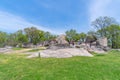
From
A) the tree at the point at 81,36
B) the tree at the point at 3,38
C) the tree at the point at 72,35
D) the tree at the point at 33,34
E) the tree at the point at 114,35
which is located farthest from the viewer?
the tree at the point at 33,34

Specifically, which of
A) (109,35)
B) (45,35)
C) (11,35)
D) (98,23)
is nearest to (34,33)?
(45,35)

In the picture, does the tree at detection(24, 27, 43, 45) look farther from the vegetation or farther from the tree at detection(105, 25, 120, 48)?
the tree at detection(105, 25, 120, 48)

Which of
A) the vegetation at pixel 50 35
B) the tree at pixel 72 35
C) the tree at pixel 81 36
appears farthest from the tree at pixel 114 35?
the tree at pixel 72 35

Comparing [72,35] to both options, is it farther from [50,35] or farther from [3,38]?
[3,38]

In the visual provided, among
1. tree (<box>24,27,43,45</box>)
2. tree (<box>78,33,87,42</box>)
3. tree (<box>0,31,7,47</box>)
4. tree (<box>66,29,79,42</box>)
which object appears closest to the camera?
tree (<box>78,33,87,42</box>)

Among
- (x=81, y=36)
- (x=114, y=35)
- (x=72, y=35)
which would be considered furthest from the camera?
(x=72, y=35)

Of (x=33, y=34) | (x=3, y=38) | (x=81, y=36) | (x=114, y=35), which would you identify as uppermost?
(x=33, y=34)

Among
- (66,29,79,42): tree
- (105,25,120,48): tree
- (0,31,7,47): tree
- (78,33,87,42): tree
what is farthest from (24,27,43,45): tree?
(105,25,120,48): tree

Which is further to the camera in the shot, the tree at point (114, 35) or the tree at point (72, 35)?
the tree at point (72, 35)

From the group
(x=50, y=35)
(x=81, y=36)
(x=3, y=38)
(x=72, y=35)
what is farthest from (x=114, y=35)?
(x=3, y=38)

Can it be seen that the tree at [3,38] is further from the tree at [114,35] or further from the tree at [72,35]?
the tree at [114,35]

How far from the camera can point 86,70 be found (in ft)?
27.9

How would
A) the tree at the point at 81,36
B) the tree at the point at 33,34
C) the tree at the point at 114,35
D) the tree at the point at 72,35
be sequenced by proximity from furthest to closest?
the tree at the point at 33,34, the tree at the point at 72,35, the tree at the point at 81,36, the tree at the point at 114,35

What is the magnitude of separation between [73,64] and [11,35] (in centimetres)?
6282
